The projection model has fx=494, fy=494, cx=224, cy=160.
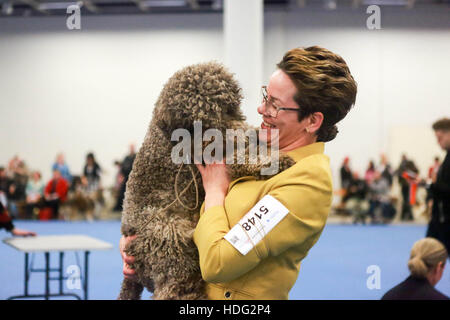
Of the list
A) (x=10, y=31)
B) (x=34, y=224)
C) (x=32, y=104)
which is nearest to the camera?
(x=10, y=31)

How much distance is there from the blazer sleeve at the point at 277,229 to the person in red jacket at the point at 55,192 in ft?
13.8

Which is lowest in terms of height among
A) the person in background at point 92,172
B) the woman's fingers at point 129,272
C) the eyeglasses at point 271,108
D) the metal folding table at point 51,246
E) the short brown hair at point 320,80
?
the metal folding table at point 51,246

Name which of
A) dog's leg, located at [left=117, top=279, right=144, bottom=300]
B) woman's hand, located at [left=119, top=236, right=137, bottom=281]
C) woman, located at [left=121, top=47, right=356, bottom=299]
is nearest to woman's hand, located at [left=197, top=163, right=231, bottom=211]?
woman, located at [left=121, top=47, right=356, bottom=299]

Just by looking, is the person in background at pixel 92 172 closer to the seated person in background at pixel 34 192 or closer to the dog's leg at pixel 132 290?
the seated person in background at pixel 34 192

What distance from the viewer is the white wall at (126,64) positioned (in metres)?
1.94

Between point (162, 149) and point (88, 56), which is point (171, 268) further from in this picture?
point (88, 56)

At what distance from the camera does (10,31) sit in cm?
268

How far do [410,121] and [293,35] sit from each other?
4.99 metres

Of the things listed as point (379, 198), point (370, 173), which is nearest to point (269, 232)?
point (370, 173)

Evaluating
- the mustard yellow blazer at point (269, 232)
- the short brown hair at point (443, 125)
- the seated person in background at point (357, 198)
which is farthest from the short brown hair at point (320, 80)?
the seated person in background at point (357, 198)

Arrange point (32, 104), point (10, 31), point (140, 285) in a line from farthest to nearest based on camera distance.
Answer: point (32, 104) → point (10, 31) → point (140, 285)

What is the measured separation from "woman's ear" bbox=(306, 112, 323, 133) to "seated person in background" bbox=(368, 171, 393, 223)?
6.50 metres

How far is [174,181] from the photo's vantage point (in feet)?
3.82
